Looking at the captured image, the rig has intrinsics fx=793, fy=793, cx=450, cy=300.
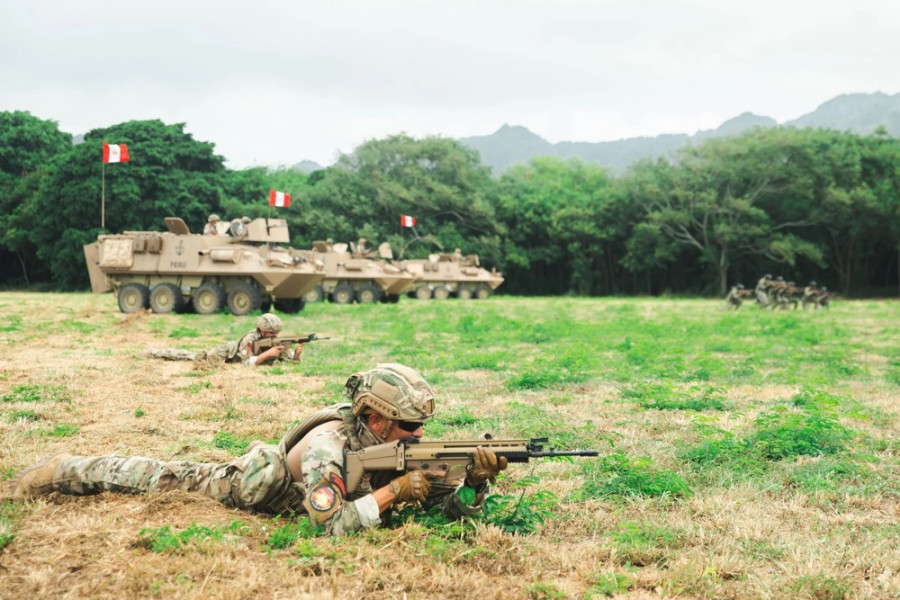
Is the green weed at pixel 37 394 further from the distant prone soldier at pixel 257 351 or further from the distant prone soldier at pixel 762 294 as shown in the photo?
the distant prone soldier at pixel 762 294

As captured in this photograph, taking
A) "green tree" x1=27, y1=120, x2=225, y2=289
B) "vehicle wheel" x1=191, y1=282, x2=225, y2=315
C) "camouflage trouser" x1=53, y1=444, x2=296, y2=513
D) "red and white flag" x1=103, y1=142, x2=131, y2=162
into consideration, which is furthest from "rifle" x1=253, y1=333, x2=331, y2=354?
"green tree" x1=27, y1=120, x2=225, y2=289

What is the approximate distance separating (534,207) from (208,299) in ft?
106

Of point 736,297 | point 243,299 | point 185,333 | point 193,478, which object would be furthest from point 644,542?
point 736,297

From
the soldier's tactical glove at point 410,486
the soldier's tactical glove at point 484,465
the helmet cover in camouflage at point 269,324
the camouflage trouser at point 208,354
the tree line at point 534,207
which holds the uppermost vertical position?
the tree line at point 534,207

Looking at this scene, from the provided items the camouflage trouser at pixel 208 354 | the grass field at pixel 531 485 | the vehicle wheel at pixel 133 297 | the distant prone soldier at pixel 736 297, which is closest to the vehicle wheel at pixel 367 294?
the vehicle wheel at pixel 133 297

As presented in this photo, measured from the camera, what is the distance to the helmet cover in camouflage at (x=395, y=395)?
13.1 ft

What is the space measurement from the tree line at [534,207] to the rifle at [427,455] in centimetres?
3922

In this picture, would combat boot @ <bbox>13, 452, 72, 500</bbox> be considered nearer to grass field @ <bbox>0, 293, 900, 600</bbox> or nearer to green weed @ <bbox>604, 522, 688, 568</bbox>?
grass field @ <bbox>0, 293, 900, 600</bbox>

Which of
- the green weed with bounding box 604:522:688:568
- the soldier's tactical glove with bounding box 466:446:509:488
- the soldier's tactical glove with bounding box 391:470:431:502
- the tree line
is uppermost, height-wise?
the tree line

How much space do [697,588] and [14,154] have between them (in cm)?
5054

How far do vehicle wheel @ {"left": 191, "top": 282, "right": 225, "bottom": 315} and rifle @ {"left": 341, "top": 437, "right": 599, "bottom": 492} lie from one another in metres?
17.5

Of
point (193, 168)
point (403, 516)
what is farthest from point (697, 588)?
point (193, 168)

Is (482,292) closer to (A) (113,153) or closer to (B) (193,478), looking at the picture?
(A) (113,153)

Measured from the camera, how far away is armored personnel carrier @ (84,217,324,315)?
67.4 feet
